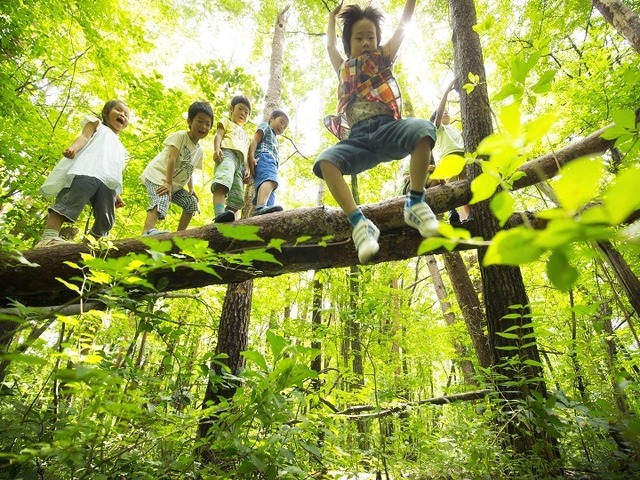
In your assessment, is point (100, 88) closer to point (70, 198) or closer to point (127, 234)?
point (127, 234)

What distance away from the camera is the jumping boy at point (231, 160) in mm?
3766

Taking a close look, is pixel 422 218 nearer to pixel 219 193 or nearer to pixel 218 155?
pixel 219 193

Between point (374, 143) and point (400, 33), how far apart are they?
93cm

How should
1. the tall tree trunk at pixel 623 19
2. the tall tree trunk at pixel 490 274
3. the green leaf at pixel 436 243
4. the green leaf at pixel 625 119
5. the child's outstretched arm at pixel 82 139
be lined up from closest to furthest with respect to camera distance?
the green leaf at pixel 436 243 → the green leaf at pixel 625 119 → the tall tree trunk at pixel 490 274 → the child's outstretched arm at pixel 82 139 → the tall tree trunk at pixel 623 19

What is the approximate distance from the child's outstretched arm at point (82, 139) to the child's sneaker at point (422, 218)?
3159 millimetres

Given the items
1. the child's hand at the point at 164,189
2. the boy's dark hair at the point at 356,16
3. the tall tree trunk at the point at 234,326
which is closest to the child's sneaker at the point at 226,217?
the child's hand at the point at 164,189

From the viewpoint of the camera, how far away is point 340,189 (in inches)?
101

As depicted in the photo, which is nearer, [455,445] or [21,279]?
[455,445]

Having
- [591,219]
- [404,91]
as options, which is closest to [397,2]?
[404,91]

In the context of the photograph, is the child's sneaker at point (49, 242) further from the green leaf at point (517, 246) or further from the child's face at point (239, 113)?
the green leaf at point (517, 246)

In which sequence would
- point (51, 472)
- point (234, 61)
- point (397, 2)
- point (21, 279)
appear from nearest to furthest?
point (51, 472)
point (21, 279)
point (397, 2)
point (234, 61)

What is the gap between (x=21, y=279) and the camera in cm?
282

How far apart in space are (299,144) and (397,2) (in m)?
4.25

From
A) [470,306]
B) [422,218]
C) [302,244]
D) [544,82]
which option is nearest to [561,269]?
[544,82]
